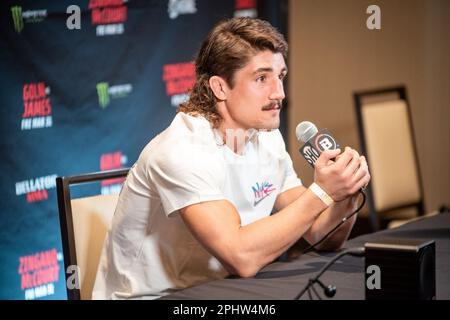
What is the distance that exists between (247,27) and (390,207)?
219cm

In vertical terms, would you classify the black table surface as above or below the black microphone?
below

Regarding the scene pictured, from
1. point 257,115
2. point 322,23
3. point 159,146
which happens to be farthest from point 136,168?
point 322,23

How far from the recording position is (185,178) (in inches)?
78.2

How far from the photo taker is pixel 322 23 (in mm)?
5270

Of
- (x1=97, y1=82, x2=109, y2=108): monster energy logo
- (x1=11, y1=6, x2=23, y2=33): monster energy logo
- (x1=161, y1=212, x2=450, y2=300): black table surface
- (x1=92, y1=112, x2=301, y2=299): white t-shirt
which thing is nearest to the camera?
(x1=161, y1=212, x2=450, y2=300): black table surface

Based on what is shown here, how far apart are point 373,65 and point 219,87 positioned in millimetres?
3350

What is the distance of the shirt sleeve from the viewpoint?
6.46 feet

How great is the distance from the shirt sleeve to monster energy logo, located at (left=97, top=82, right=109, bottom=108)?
144 cm

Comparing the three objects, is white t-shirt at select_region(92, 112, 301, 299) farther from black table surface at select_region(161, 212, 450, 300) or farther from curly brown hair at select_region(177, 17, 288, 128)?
black table surface at select_region(161, 212, 450, 300)

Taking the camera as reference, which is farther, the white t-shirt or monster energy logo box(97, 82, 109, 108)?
monster energy logo box(97, 82, 109, 108)

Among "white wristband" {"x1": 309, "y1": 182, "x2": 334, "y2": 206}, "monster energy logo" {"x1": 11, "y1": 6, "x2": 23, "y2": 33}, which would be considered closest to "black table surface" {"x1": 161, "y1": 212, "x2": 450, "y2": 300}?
"white wristband" {"x1": 309, "y1": 182, "x2": 334, "y2": 206}

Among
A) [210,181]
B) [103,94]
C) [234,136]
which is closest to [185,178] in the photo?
[210,181]

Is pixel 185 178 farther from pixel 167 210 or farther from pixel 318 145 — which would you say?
pixel 318 145

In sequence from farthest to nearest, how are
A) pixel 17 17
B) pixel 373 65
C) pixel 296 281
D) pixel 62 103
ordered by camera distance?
Answer: pixel 373 65
pixel 62 103
pixel 17 17
pixel 296 281
